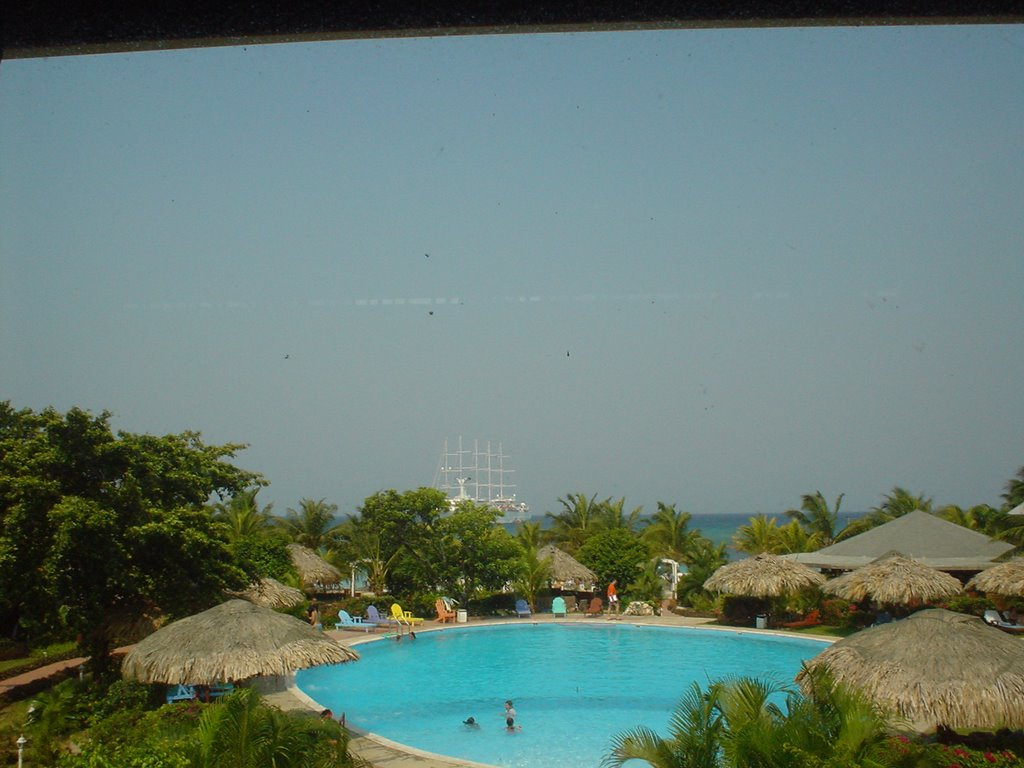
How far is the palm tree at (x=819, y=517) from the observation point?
3098cm

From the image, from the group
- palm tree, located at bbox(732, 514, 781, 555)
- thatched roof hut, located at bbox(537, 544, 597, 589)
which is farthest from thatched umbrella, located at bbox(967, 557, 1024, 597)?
thatched roof hut, located at bbox(537, 544, 597, 589)

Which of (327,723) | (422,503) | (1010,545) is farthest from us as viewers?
(422,503)

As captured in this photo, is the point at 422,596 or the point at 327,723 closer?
the point at 327,723

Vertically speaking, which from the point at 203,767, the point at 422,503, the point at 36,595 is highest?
the point at 422,503

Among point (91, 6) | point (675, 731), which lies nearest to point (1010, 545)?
point (675, 731)

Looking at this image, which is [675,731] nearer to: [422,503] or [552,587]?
[422,503]

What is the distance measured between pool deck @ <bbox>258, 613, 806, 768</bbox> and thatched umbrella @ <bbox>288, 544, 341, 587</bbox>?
8.68ft

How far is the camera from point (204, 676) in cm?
1059

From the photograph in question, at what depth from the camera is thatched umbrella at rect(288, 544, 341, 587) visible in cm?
2367

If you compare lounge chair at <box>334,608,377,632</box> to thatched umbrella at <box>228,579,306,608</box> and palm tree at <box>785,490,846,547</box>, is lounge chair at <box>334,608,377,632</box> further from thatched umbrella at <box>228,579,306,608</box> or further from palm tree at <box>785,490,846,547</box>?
palm tree at <box>785,490,846,547</box>

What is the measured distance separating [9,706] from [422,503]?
13.3 metres

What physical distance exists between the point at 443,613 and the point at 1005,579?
43.3 feet

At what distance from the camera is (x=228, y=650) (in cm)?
1079

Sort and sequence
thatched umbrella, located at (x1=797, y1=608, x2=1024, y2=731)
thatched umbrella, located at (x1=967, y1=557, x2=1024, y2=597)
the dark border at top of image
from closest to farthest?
the dark border at top of image → thatched umbrella, located at (x1=797, y1=608, x2=1024, y2=731) → thatched umbrella, located at (x1=967, y1=557, x2=1024, y2=597)
